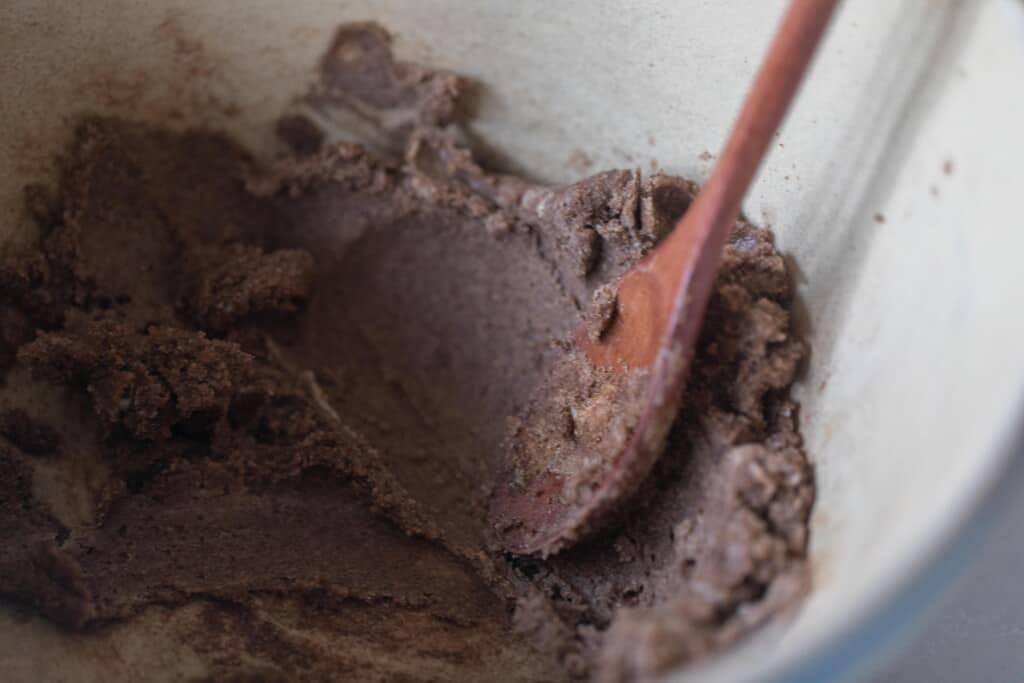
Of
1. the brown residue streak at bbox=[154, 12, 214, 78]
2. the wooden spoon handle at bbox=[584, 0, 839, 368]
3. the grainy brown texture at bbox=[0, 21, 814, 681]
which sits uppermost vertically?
the wooden spoon handle at bbox=[584, 0, 839, 368]

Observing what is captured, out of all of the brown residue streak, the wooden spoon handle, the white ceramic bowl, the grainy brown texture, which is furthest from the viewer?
the brown residue streak

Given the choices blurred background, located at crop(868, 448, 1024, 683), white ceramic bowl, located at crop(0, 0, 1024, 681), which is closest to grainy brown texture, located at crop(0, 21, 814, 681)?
white ceramic bowl, located at crop(0, 0, 1024, 681)

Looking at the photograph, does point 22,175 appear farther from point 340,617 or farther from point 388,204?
point 340,617

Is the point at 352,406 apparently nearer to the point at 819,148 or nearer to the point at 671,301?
the point at 671,301

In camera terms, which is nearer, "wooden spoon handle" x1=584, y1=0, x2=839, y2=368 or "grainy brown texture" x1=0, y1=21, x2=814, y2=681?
"wooden spoon handle" x1=584, y1=0, x2=839, y2=368

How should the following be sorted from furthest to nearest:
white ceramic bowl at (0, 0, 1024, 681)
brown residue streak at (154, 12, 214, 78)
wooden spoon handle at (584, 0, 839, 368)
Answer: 1. brown residue streak at (154, 12, 214, 78)
2. wooden spoon handle at (584, 0, 839, 368)
3. white ceramic bowl at (0, 0, 1024, 681)

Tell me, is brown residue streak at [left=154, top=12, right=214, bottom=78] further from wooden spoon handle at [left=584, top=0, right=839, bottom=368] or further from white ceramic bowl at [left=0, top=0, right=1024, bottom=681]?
wooden spoon handle at [left=584, top=0, right=839, bottom=368]

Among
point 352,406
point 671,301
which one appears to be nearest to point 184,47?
point 352,406
